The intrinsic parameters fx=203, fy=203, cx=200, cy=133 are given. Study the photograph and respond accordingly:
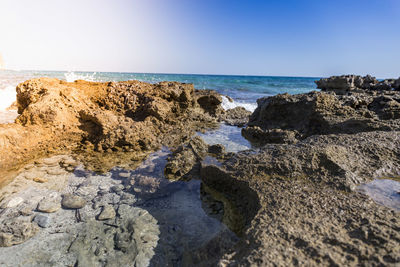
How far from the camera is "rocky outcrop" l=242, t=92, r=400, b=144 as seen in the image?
4078mm

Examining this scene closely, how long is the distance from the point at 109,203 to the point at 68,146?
2.15 meters

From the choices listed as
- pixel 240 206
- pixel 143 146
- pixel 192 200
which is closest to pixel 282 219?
pixel 240 206

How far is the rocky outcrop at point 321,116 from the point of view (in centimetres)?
408

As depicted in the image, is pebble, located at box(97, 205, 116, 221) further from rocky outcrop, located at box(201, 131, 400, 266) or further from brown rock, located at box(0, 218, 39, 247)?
rocky outcrop, located at box(201, 131, 400, 266)

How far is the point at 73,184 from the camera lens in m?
2.92

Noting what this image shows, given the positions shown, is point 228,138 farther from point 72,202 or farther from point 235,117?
point 72,202

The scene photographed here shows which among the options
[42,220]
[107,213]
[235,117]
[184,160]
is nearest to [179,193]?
[184,160]

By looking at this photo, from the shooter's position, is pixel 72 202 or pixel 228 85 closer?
pixel 72 202

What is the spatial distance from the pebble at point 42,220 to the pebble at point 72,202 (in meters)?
0.22

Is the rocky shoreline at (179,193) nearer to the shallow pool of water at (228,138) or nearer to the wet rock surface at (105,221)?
the wet rock surface at (105,221)

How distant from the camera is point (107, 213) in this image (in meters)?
2.35

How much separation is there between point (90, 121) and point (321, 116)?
525 cm

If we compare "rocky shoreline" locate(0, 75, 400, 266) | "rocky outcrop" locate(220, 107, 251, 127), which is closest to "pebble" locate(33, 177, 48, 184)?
"rocky shoreline" locate(0, 75, 400, 266)

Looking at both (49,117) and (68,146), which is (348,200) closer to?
(68,146)
